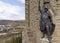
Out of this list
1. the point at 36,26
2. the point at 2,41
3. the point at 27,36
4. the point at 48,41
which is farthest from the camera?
the point at 27,36

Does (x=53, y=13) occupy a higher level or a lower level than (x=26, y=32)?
higher

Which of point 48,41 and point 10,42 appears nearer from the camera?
point 48,41

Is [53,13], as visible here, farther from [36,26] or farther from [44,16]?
[36,26]

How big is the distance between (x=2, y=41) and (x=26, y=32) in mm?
2018

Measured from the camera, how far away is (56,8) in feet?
17.3

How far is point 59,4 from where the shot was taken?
5.32m

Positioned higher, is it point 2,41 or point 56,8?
point 56,8

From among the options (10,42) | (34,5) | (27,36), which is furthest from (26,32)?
(10,42)

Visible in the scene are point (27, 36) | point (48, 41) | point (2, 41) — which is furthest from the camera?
point (27, 36)

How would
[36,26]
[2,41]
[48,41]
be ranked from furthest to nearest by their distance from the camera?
[36,26] → [2,41] → [48,41]

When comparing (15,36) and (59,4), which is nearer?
(59,4)

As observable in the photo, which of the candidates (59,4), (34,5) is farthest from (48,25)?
(34,5)

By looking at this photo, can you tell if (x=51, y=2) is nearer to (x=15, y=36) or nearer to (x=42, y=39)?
(x=42, y=39)

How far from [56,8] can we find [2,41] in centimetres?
141
